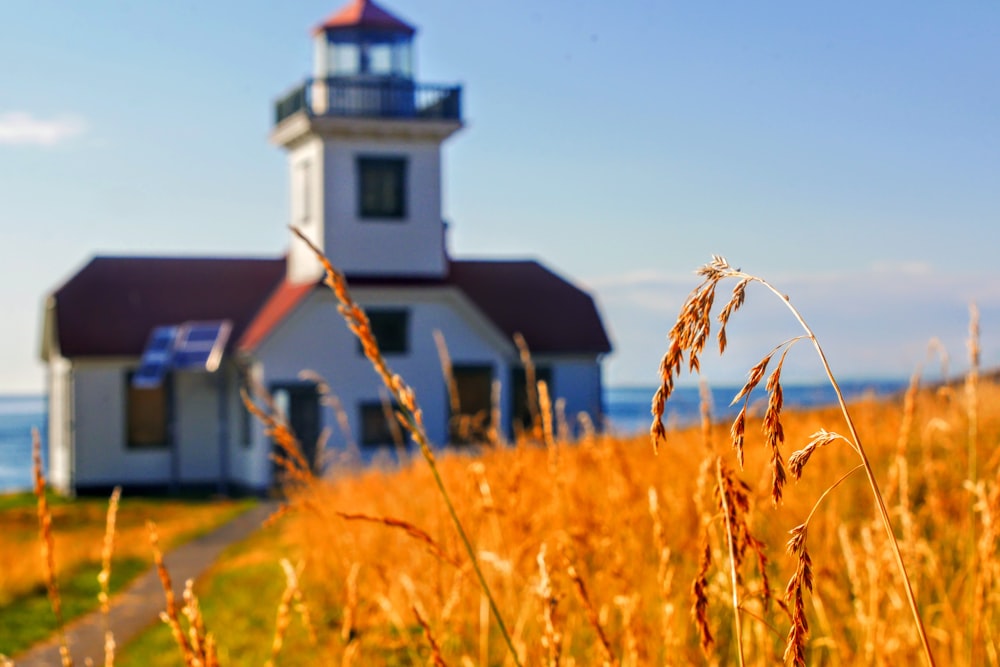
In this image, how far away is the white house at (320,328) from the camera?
24875 mm

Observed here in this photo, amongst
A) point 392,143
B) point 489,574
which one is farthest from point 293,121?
point 489,574

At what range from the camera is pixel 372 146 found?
2536 centimetres

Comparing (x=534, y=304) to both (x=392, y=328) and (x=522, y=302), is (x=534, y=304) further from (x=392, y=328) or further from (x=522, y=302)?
(x=392, y=328)

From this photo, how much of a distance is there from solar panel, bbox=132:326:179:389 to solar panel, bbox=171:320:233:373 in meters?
0.15

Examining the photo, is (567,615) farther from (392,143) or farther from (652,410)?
(392,143)

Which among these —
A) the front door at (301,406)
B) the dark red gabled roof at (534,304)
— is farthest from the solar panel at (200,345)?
the dark red gabled roof at (534,304)

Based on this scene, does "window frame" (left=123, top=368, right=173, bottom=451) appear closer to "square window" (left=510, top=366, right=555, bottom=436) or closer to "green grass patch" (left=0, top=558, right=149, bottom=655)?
"square window" (left=510, top=366, right=555, bottom=436)

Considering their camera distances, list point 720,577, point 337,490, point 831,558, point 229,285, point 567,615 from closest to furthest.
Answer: point 720,577
point 567,615
point 831,558
point 337,490
point 229,285

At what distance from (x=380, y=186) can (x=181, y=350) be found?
5.45 meters

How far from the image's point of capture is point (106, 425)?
2581 cm

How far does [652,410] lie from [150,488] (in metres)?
26.2

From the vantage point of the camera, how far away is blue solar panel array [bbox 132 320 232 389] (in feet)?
82.8

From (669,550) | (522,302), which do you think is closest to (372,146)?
(522,302)

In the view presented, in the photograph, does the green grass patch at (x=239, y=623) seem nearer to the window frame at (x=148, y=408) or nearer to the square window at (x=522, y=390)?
the window frame at (x=148, y=408)
